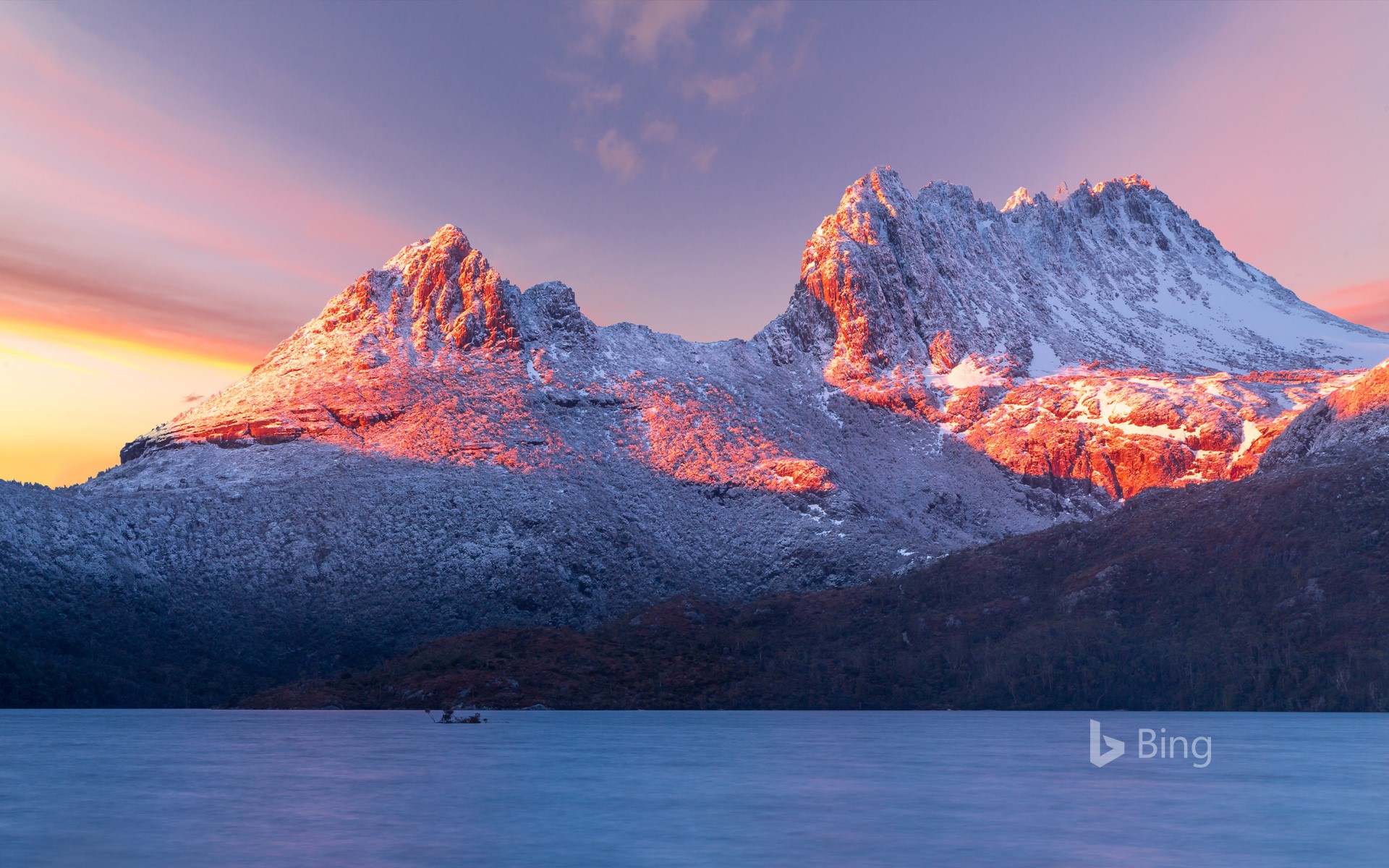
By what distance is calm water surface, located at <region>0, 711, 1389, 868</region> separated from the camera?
27.6 metres

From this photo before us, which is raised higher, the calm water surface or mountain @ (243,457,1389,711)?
mountain @ (243,457,1389,711)

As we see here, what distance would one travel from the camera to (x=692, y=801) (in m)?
39.2

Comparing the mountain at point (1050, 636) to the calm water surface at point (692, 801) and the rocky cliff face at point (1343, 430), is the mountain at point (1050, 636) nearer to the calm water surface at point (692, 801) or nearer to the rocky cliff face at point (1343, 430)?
the rocky cliff face at point (1343, 430)

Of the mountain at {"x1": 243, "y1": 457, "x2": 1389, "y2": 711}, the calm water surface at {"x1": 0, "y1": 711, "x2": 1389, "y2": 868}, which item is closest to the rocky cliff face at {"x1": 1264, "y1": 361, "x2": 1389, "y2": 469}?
the mountain at {"x1": 243, "y1": 457, "x2": 1389, "y2": 711}

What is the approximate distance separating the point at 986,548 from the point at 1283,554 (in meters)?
46.8

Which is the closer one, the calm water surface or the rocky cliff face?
the calm water surface

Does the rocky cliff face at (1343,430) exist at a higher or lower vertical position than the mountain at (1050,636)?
higher

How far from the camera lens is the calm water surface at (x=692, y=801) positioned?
90.4ft

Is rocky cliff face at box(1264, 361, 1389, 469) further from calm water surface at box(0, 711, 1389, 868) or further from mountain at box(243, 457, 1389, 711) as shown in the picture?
calm water surface at box(0, 711, 1389, 868)

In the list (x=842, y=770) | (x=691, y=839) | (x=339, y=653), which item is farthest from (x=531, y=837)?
(x=339, y=653)

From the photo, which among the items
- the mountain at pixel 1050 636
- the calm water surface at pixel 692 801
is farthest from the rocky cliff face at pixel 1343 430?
the calm water surface at pixel 692 801

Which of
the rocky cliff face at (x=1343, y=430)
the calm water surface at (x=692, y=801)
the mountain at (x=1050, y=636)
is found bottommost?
the calm water surface at (x=692, y=801)

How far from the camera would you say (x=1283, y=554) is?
124 meters

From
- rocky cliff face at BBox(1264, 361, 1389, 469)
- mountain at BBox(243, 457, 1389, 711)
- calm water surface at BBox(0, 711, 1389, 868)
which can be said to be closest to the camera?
calm water surface at BBox(0, 711, 1389, 868)
